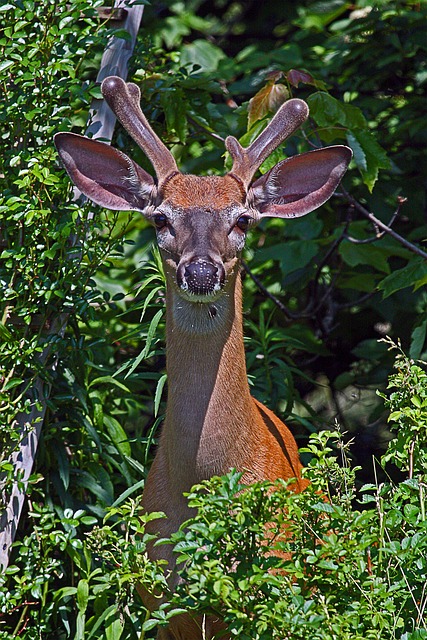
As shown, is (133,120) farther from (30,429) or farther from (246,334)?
(246,334)

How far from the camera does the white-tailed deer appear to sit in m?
3.52

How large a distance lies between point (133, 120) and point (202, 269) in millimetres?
835

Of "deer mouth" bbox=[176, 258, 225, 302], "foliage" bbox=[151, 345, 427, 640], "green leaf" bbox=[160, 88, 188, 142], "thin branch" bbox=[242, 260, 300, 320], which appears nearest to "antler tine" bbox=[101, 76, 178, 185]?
"deer mouth" bbox=[176, 258, 225, 302]

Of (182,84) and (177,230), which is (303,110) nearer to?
(177,230)

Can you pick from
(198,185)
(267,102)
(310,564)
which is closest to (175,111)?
(267,102)

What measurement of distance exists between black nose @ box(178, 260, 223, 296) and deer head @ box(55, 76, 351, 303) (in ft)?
0.23


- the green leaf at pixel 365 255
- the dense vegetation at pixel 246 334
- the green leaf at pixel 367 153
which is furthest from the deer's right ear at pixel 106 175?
the green leaf at pixel 365 255

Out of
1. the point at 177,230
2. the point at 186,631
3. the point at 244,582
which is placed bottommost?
the point at 186,631

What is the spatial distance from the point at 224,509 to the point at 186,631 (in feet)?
Result: 3.35

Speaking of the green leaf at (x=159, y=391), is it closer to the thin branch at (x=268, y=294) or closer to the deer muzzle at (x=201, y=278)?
the deer muzzle at (x=201, y=278)

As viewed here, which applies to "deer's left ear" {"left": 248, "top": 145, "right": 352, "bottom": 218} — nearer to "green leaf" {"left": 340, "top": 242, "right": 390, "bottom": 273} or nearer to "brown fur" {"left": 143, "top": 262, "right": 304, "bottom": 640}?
"brown fur" {"left": 143, "top": 262, "right": 304, "bottom": 640}

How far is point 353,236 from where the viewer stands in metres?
5.55

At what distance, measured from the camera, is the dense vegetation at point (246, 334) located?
2.70 meters

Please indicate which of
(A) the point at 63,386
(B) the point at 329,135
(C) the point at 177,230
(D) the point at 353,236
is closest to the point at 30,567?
(A) the point at 63,386
